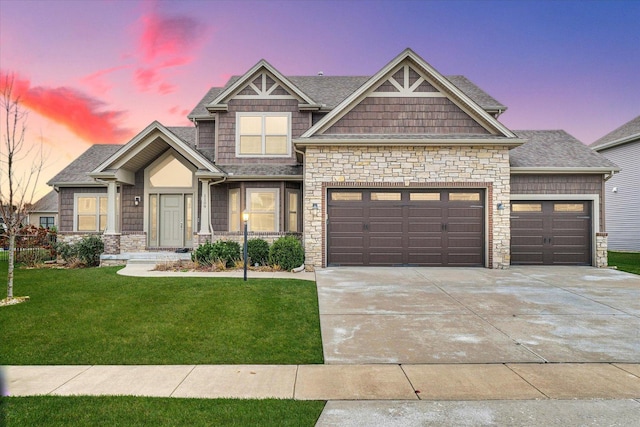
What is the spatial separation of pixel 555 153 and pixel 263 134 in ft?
38.9

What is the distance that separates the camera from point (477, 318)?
23.5ft

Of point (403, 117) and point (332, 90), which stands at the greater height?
point (332, 90)

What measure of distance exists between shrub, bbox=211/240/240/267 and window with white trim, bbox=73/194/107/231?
7.53 meters

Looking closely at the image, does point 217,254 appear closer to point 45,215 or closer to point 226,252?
point 226,252

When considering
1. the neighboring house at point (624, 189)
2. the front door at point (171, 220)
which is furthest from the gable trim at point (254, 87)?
the neighboring house at point (624, 189)

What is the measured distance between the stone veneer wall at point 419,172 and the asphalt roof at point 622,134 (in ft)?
48.9

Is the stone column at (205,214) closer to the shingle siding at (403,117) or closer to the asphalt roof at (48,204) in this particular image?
the shingle siding at (403,117)

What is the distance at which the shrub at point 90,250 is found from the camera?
14047 mm

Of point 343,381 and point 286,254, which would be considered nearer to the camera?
point 343,381

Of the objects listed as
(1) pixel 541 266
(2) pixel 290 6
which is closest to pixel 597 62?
(1) pixel 541 266

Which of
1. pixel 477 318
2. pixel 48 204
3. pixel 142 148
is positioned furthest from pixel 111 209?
pixel 48 204

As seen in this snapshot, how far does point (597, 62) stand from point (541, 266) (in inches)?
709

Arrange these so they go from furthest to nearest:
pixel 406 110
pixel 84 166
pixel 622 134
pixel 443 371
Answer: pixel 622 134 < pixel 84 166 < pixel 406 110 < pixel 443 371

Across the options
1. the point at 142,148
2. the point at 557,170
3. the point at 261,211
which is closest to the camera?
the point at 557,170
